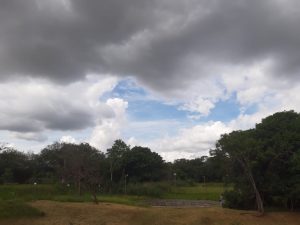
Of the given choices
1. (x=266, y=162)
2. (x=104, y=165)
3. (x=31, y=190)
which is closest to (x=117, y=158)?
(x=104, y=165)

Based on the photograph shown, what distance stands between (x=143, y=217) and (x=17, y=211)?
858cm

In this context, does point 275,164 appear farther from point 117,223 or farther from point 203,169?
point 203,169

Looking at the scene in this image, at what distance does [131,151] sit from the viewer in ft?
247

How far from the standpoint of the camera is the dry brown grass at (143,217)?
27484 millimetres

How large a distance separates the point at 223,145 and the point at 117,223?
974cm

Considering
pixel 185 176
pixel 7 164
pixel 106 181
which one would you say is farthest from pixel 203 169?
pixel 7 164

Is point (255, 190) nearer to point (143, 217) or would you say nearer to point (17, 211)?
point (143, 217)

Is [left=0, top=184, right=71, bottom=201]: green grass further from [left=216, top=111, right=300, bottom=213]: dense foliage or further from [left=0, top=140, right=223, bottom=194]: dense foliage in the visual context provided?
[left=216, top=111, right=300, bottom=213]: dense foliage

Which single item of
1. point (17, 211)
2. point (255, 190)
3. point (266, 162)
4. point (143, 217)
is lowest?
point (143, 217)

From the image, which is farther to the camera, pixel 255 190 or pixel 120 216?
pixel 255 190

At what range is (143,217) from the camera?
93.1 feet

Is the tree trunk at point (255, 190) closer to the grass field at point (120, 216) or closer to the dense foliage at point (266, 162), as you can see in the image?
the dense foliage at point (266, 162)

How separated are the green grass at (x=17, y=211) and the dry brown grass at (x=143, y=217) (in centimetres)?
53

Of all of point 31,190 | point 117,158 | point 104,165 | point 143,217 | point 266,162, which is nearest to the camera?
point 143,217
